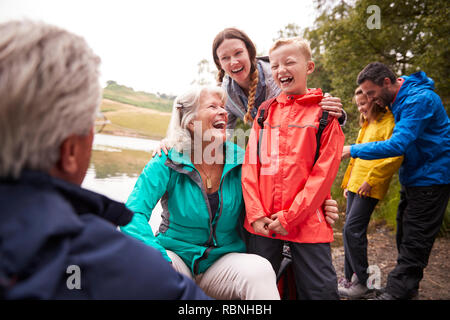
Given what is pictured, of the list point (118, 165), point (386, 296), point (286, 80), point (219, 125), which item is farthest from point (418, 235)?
point (118, 165)

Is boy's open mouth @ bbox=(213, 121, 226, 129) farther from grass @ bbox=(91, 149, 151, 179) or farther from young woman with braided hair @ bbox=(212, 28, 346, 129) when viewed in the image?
grass @ bbox=(91, 149, 151, 179)

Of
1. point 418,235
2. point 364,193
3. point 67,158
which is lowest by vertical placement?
point 418,235

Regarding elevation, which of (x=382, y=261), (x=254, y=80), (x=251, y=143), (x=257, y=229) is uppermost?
(x=254, y=80)

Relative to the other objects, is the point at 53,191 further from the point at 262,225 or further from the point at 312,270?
the point at 312,270

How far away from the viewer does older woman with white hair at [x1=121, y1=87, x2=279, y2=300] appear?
1529mm

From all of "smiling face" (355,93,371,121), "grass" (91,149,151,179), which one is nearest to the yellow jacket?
"smiling face" (355,93,371,121)

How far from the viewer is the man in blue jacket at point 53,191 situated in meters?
0.64

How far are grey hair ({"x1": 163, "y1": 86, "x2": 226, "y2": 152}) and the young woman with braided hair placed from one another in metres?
0.55

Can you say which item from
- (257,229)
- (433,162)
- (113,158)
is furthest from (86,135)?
(113,158)

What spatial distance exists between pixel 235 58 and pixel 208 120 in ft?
2.75

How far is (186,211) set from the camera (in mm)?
1734

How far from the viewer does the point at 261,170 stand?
1911 millimetres
